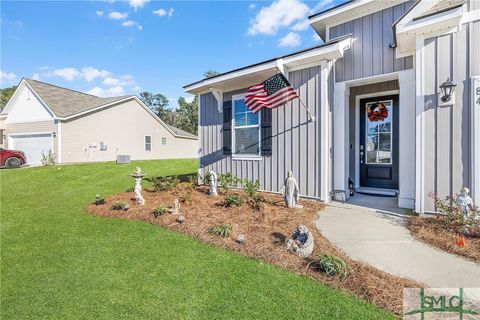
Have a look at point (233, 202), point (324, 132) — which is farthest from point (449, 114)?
point (233, 202)

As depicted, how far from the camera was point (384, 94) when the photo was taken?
20.2 feet

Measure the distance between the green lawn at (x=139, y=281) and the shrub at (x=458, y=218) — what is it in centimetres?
245

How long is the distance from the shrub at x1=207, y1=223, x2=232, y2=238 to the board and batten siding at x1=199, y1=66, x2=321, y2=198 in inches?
100

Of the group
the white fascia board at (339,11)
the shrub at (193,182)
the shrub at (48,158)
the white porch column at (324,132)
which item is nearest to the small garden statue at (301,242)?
the white porch column at (324,132)

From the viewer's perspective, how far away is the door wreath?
6273 mm

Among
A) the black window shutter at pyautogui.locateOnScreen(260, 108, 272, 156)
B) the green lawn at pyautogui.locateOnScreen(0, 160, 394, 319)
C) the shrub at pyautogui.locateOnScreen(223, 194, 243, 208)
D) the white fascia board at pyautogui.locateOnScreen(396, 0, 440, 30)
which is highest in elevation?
the white fascia board at pyautogui.locateOnScreen(396, 0, 440, 30)

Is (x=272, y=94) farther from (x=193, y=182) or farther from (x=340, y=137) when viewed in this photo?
(x=193, y=182)

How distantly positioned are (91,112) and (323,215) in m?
16.6

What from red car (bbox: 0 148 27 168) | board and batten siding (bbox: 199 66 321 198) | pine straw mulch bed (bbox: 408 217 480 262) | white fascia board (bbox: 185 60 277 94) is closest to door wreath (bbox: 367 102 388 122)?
board and batten siding (bbox: 199 66 321 198)

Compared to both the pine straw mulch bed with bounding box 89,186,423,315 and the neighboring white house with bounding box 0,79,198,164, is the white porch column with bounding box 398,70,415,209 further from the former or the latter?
the neighboring white house with bounding box 0,79,198,164

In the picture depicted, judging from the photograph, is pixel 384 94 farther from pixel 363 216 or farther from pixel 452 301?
pixel 452 301

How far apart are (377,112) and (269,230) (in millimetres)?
4667

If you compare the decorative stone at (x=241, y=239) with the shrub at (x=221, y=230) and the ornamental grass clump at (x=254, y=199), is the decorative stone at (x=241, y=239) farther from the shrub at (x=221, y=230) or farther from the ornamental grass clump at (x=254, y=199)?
the ornamental grass clump at (x=254, y=199)

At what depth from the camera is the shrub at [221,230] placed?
3.80 meters
